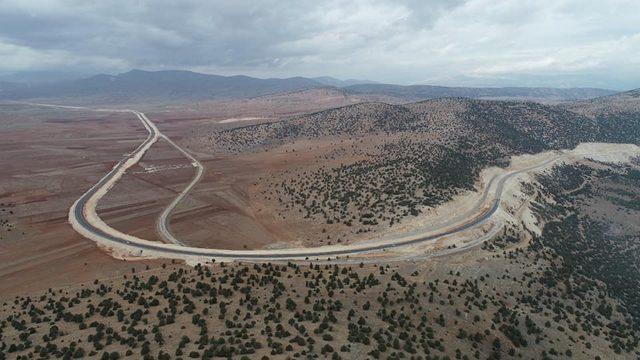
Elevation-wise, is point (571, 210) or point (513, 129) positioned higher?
point (513, 129)

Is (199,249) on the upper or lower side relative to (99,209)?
lower

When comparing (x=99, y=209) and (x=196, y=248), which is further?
(x=99, y=209)

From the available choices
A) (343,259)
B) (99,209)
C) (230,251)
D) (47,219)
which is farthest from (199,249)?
(47,219)

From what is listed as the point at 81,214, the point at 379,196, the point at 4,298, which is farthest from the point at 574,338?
the point at 81,214

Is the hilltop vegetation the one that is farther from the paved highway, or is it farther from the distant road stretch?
the distant road stretch

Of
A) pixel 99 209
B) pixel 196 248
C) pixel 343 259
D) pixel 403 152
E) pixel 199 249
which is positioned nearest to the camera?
pixel 343 259

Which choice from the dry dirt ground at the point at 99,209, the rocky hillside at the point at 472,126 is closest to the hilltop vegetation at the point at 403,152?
the rocky hillside at the point at 472,126

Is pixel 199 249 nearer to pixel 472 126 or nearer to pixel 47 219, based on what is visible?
pixel 47 219

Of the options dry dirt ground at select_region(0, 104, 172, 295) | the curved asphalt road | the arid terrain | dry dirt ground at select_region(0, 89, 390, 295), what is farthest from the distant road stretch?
dry dirt ground at select_region(0, 104, 172, 295)

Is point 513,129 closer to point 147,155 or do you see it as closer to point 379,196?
point 379,196

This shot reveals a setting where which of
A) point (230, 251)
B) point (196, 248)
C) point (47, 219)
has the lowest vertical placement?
point (230, 251)

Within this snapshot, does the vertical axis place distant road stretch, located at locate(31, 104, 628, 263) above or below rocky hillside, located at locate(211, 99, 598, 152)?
below
